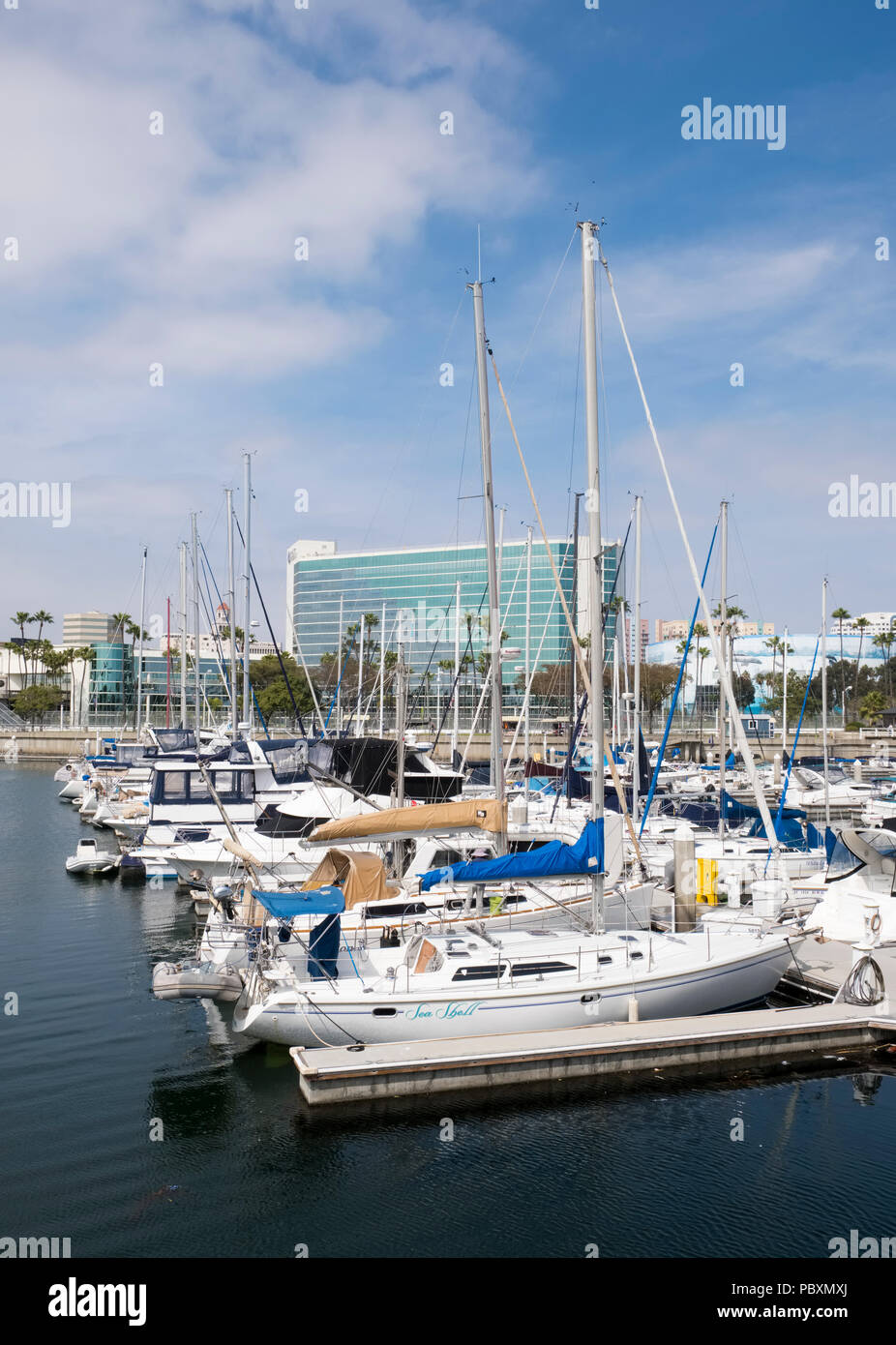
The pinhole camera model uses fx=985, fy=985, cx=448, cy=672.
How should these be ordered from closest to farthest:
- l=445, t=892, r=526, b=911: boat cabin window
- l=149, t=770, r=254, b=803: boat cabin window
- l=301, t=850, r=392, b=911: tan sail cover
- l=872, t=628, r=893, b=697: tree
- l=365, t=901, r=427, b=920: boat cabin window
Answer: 1. l=365, t=901, r=427, b=920: boat cabin window
2. l=445, t=892, r=526, b=911: boat cabin window
3. l=301, t=850, r=392, b=911: tan sail cover
4. l=149, t=770, r=254, b=803: boat cabin window
5. l=872, t=628, r=893, b=697: tree

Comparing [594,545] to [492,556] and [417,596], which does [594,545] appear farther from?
[417,596]

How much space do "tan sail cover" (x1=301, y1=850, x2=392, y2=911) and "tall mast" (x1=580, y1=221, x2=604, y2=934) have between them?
590 cm

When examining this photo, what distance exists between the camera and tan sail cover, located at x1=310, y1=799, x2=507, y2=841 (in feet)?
71.1

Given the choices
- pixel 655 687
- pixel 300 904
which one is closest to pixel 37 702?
pixel 655 687

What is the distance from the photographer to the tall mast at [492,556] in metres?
23.2

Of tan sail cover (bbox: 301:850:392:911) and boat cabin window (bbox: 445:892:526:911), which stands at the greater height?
tan sail cover (bbox: 301:850:392:911)

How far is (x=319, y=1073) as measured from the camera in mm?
16422

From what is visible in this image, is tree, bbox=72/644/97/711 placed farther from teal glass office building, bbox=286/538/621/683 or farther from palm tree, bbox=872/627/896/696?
palm tree, bbox=872/627/896/696

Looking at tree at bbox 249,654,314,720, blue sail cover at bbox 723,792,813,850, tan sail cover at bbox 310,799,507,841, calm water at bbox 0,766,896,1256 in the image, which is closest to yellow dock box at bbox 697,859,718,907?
blue sail cover at bbox 723,792,813,850

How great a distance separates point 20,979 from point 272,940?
28.8ft

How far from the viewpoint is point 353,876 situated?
23719 millimetres

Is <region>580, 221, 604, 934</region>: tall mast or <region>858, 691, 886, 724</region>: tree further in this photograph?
<region>858, 691, 886, 724</region>: tree

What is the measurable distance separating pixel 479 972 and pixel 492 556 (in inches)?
394
